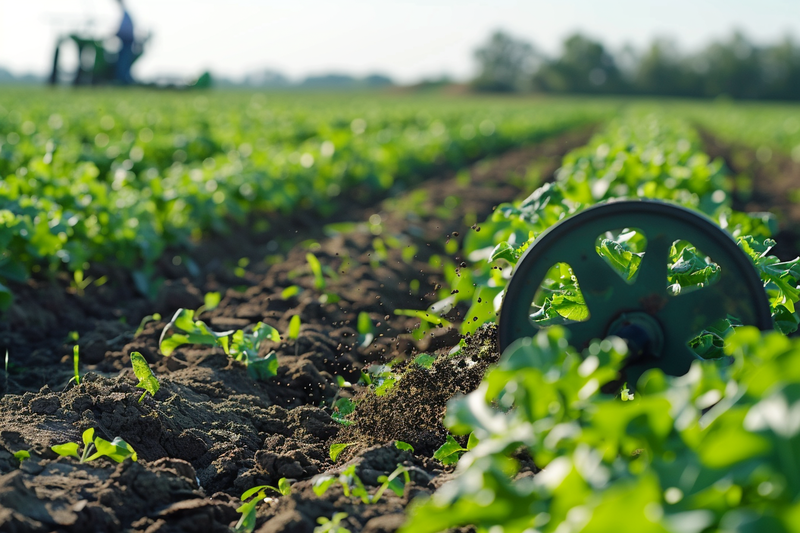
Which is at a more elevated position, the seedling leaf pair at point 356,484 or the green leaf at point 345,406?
the seedling leaf pair at point 356,484

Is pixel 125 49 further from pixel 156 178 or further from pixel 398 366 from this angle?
pixel 398 366

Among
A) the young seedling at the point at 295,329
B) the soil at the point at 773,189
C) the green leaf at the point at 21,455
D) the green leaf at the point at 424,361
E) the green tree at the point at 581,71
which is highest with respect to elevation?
the green tree at the point at 581,71

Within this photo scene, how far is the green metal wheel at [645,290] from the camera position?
2262mm

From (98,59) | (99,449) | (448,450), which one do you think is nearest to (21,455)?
(99,449)

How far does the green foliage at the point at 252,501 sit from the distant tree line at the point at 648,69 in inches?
3564

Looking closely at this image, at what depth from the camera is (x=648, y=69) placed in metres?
98.7

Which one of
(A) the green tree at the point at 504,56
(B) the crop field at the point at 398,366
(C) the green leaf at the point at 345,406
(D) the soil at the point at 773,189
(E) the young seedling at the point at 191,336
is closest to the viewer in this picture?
(B) the crop field at the point at 398,366

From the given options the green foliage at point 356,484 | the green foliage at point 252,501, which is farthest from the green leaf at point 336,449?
the green foliage at point 356,484

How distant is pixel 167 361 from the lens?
3.75m

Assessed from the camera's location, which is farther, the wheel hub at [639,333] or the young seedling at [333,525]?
the wheel hub at [639,333]

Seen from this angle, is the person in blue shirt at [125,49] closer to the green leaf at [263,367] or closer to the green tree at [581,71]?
the green leaf at [263,367]

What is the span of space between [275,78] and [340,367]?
10485 centimetres

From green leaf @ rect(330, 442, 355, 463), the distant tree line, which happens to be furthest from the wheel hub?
the distant tree line

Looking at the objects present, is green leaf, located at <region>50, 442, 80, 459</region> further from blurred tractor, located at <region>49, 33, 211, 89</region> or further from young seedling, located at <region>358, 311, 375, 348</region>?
blurred tractor, located at <region>49, 33, 211, 89</region>
